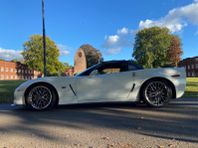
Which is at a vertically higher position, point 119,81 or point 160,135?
point 119,81

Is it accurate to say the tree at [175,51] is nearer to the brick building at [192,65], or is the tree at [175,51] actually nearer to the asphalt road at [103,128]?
the brick building at [192,65]

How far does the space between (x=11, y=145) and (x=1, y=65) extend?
89090 mm

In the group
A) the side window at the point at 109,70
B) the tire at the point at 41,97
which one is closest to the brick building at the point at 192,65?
the side window at the point at 109,70

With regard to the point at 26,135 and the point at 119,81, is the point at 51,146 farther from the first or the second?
the point at 119,81

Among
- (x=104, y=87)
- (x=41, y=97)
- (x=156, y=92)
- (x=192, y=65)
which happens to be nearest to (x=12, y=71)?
(x=192, y=65)

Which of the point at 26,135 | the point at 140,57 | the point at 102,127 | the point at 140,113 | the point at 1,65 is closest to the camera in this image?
the point at 26,135

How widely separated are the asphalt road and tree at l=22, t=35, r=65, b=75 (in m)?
74.2

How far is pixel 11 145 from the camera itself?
4340 millimetres

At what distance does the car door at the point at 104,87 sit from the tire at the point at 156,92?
477mm

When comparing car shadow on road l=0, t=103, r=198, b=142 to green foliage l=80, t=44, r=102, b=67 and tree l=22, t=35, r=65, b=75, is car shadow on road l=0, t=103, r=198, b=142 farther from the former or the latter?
tree l=22, t=35, r=65, b=75

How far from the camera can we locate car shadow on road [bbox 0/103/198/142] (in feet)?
16.3

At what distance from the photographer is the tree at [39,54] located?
81356 millimetres

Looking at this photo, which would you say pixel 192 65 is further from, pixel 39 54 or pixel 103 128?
pixel 103 128

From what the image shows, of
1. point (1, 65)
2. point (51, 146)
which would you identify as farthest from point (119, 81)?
point (1, 65)
